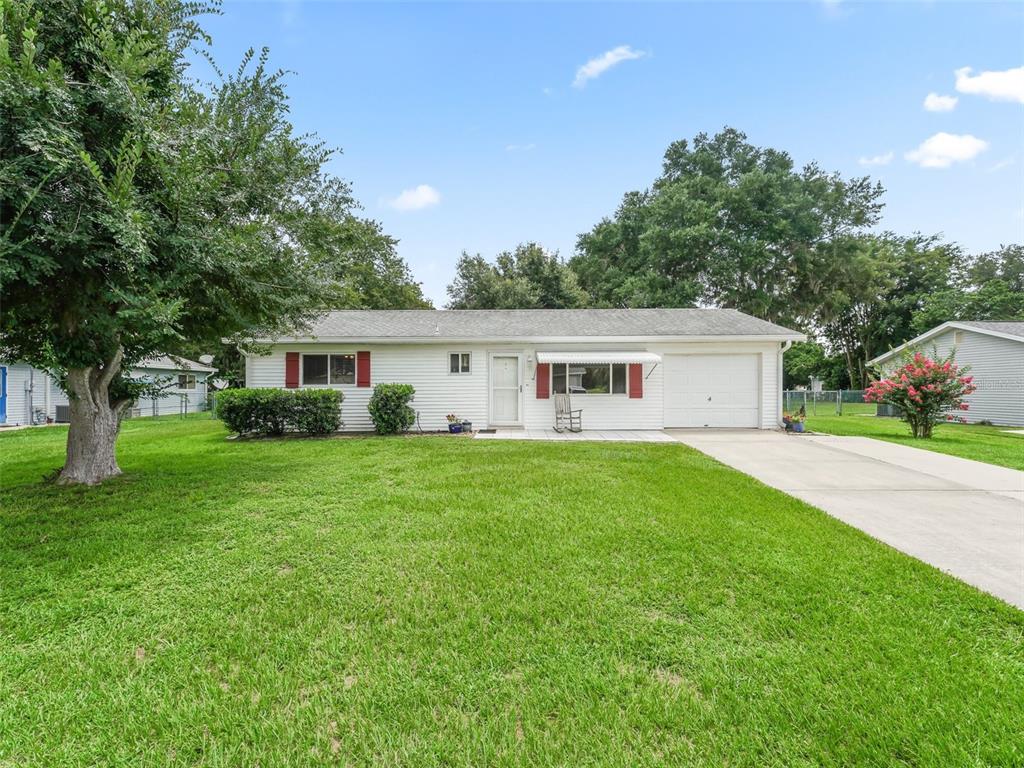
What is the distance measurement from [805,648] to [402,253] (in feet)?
97.0

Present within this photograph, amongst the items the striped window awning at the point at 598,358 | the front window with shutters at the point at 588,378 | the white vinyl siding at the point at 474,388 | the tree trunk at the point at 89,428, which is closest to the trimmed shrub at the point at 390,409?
the white vinyl siding at the point at 474,388

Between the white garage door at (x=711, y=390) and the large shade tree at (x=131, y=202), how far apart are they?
33.2 ft

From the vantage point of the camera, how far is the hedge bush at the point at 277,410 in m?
11.0

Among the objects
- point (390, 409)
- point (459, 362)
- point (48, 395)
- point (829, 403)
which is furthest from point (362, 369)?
point (829, 403)

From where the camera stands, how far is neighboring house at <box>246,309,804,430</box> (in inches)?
485

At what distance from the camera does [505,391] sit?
42.2ft

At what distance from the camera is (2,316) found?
4.98 meters

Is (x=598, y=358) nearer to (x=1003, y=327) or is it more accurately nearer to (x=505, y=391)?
(x=505, y=391)

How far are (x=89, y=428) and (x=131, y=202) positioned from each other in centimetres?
411

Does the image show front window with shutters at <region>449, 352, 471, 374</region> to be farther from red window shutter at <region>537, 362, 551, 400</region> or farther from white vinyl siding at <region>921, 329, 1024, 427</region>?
white vinyl siding at <region>921, 329, 1024, 427</region>

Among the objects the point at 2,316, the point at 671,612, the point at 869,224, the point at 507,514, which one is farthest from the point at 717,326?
the point at 869,224

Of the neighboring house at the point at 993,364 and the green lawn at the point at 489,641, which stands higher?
the neighboring house at the point at 993,364

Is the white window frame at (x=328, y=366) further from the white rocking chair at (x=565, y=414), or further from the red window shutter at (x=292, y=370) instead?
the white rocking chair at (x=565, y=414)

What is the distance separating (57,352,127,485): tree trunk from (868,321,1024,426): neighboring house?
2174cm
